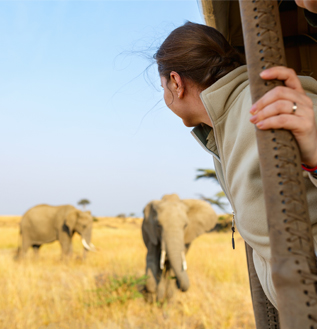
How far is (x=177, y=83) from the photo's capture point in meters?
1.10

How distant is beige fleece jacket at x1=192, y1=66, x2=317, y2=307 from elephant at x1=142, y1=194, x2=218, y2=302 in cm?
447

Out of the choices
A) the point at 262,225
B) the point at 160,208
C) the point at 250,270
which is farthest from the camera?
the point at 160,208

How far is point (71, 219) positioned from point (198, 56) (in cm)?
1058

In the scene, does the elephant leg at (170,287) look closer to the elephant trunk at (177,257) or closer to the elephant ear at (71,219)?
the elephant trunk at (177,257)

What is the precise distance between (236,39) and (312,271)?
5.27ft

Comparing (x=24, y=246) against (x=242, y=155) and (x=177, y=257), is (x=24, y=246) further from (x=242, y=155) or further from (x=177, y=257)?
(x=242, y=155)

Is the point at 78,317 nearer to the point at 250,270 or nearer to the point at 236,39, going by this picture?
the point at 250,270

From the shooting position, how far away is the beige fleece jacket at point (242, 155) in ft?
2.65

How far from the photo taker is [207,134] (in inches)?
49.4

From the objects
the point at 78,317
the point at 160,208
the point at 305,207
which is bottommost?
the point at 78,317

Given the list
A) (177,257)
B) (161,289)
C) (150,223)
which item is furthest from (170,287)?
(150,223)

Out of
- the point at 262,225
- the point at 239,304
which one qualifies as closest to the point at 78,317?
the point at 239,304

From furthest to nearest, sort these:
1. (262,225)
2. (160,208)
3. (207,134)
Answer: (160,208) < (207,134) < (262,225)

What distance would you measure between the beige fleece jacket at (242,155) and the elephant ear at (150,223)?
5.05 m
